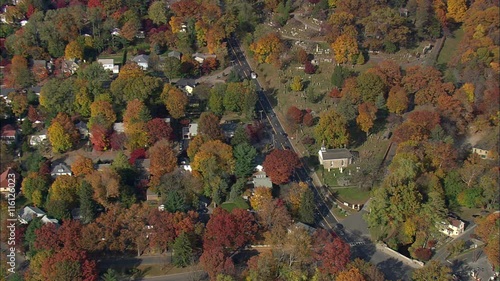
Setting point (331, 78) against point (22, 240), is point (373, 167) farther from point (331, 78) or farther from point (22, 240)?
point (22, 240)

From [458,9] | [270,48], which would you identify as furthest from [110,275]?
[458,9]

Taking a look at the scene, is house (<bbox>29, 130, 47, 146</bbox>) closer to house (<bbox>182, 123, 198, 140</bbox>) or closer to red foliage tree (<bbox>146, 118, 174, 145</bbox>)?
red foliage tree (<bbox>146, 118, 174, 145</bbox>)

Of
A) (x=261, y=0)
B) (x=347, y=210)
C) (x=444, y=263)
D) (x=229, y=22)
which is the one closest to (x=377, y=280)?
(x=444, y=263)

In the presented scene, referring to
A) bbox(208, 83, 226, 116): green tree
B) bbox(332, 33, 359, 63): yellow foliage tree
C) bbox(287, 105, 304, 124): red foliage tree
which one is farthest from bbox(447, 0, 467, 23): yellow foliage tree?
bbox(208, 83, 226, 116): green tree

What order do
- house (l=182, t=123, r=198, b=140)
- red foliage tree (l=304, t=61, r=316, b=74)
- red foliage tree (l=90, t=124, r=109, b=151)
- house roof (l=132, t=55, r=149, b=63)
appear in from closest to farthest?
red foliage tree (l=90, t=124, r=109, b=151), house (l=182, t=123, r=198, b=140), red foliage tree (l=304, t=61, r=316, b=74), house roof (l=132, t=55, r=149, b=63)

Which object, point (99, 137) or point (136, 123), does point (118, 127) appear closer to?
point (99, 137)

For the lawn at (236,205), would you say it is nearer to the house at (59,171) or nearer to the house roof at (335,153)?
the house roof at (335,153)
